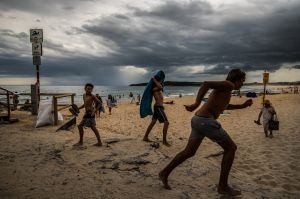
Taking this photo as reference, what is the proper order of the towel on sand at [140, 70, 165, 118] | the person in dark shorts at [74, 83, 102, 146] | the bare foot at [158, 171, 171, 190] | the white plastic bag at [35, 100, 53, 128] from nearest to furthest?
the bare foot at [158, 171, 171, 190]
the person in dark shorts at [74, 83, 102, 146]
the towel on sand at [140, 70, 165, 118]
the white plastic bag at [35, 100, 53, 128]

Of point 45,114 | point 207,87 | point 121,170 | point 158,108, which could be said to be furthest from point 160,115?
point 45,114

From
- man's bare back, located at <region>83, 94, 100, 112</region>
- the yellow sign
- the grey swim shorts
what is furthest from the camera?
the yellow sign

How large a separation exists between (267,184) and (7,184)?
4.30 m

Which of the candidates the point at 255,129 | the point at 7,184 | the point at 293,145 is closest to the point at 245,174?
the point at 293,145

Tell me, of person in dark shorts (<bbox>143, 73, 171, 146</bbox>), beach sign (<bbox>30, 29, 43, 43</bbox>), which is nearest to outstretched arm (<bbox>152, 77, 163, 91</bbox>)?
person in dark shorts (<bbox>143, 73, 171, 146</bbox>)

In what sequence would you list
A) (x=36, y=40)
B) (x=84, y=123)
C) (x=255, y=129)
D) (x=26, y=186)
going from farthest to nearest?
(x=255, y=129)
(x=36, y=40)
(x=84, y=123)
(x=26, y=186)

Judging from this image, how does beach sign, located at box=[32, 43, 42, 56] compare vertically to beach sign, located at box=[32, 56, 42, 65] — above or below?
above

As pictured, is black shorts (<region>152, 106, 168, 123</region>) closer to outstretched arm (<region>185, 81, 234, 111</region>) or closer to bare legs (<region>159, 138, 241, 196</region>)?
bare legs (<region>159, 138, 241, 196</region>)

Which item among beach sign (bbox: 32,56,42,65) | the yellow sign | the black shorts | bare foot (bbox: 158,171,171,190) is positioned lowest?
bare foot (bbox: 158,171,171,190)

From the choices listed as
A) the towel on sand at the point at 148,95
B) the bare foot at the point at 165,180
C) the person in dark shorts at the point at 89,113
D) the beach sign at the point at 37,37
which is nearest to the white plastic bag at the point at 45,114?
the beach sign at the point at 37,37

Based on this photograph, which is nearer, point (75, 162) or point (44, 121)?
point (75, 162)

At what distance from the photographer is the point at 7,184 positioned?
13.6 feet

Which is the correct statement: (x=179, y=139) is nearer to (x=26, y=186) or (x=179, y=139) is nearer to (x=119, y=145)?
(x=119, y=145)

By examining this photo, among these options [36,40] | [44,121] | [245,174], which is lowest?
[245,174]
